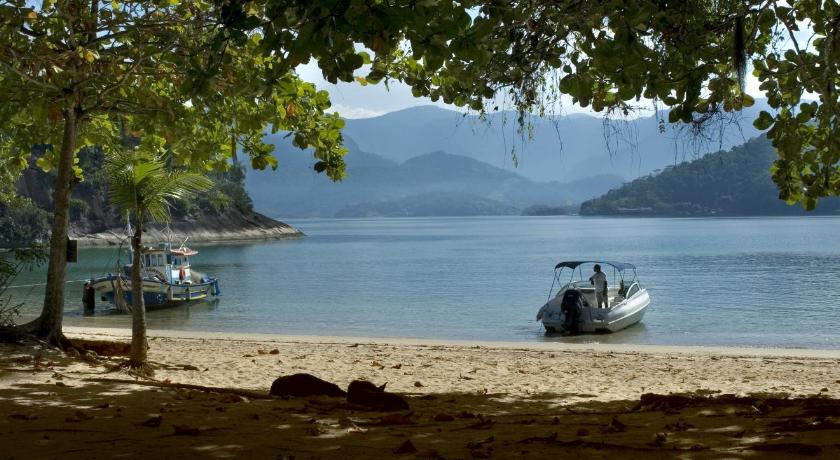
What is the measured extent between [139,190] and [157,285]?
70.5ft

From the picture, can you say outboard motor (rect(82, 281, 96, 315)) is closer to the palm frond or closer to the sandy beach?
the sandy beach

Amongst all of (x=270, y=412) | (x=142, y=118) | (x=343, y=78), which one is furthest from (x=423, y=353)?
(x=343, y=78)

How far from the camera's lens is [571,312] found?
837 inches

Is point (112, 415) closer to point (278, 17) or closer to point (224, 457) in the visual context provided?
point (224, 457)

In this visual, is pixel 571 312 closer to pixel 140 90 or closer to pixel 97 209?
pixel 140 90

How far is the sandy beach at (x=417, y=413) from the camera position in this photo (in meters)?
4.25

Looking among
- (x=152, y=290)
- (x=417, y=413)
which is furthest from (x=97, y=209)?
(x=417, y=413)

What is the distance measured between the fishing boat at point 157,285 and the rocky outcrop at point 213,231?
2235 inches

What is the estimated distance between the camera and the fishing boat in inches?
1161

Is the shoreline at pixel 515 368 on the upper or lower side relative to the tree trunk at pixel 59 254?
lower

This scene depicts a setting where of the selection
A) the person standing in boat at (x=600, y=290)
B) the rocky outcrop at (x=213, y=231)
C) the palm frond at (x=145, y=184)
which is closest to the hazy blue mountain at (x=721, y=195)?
the rocky outcrop at (x=213, y=231)

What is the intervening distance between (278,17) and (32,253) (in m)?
7.79

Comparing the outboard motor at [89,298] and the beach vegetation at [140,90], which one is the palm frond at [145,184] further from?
the outboard motor at [89,298]


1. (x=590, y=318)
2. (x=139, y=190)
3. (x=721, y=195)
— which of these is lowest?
(x=590, y=318)
